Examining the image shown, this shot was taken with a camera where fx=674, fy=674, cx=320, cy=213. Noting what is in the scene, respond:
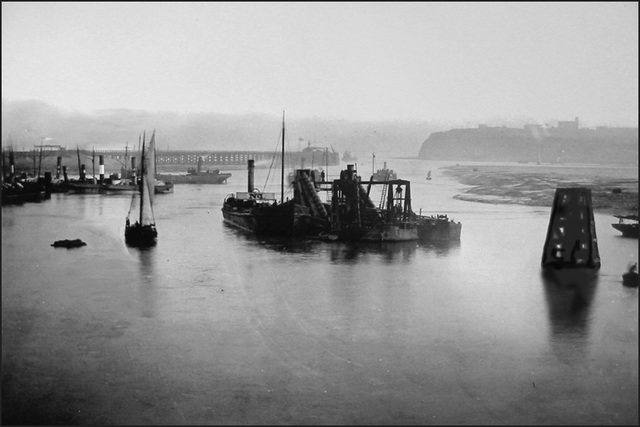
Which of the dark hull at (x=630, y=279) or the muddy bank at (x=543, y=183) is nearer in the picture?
the dark hull at (x=630, y=279)

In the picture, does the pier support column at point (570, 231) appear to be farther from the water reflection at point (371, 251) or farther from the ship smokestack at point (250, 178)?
the ship smokestack at point (250, 178)

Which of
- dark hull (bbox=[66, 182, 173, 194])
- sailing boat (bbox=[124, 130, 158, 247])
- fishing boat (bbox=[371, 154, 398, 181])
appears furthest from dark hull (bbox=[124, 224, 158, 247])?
fishing boat (bbox=[371, 154, 398, 181])

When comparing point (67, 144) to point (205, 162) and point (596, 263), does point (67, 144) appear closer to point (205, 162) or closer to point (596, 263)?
point (205, 162)

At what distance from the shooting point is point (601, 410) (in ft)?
12.4

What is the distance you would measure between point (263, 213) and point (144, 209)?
2.69 ft

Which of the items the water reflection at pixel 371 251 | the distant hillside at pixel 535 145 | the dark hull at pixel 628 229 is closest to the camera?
the dark hull at pixel 628 229

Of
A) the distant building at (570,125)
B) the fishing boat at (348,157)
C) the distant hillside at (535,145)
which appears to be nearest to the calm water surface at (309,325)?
the fishing boat at (348,157)

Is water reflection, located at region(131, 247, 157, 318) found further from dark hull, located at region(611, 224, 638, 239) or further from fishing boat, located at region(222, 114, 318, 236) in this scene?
dark hull, located at region(611, 224, 638, 239)

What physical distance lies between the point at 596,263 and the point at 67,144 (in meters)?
3.65

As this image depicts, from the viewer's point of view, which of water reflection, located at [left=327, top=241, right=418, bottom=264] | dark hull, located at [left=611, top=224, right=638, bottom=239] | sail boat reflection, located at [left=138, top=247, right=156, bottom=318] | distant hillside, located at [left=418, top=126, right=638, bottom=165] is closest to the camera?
dark hull, located at [left=611, top=224, right=638, bottom=239]

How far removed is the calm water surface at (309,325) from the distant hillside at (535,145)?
0.28 m

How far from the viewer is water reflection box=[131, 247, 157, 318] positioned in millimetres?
4301

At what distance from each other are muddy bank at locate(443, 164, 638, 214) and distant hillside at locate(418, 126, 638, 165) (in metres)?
0.06

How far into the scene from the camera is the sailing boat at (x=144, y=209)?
4590mm
